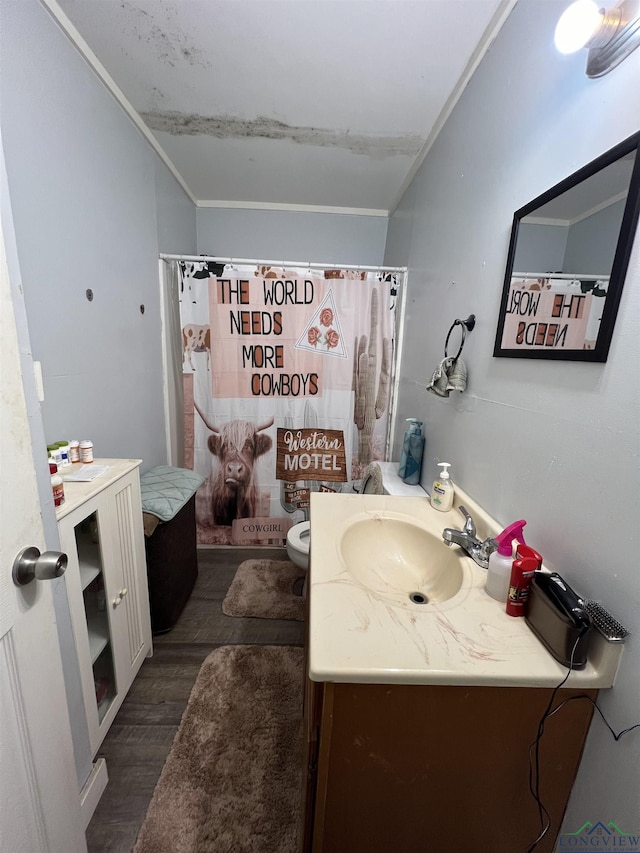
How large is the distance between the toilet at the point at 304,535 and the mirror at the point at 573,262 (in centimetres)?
98

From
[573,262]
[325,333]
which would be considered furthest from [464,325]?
[325,333]

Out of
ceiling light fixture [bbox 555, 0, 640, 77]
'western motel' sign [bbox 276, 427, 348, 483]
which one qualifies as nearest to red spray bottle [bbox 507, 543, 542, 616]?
ceiling light fixture [bbox 555, 0, 640, 77]

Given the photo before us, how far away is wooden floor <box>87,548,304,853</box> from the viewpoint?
1.01 meters

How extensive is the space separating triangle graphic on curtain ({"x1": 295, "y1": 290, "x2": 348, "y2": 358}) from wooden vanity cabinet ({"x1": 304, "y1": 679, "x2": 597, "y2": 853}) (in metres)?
1.76

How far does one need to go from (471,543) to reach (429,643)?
359 mm

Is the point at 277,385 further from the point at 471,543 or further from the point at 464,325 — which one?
the point at 471,543

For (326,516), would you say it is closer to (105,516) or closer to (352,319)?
(105,516)

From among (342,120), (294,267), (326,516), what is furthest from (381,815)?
(342,120)

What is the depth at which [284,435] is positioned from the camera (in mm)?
2221

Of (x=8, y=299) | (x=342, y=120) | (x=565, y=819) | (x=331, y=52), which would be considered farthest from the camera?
(x=342, y=120)

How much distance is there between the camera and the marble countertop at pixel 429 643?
1.89ft

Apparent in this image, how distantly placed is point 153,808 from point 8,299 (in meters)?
1.49

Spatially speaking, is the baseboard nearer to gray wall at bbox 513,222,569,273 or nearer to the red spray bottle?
the red spray bottle

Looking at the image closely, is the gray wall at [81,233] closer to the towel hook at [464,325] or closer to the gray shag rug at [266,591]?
the gray shag rug at [266,591]
